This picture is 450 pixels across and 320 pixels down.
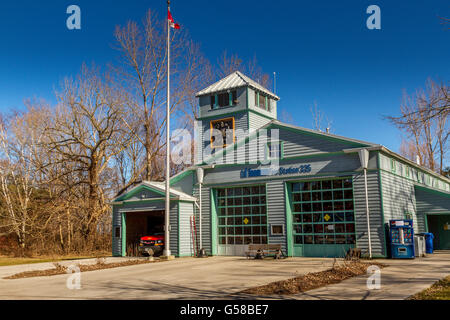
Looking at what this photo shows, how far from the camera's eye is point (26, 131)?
110 ft

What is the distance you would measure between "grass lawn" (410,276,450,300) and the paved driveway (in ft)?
13.1

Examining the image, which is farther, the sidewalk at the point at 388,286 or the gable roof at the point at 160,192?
the gable roof at the point at 160,192

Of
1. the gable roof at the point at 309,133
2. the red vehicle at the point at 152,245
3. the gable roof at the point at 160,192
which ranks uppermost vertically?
the gable roof at the point at 309,133

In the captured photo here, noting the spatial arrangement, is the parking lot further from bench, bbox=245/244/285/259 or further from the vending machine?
bench, bbox=245/244/285/259

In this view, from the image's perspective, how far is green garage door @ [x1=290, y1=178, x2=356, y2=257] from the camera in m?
18.8

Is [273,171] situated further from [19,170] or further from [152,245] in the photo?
[19,170]

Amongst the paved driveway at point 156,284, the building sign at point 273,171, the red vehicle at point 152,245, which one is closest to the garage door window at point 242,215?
the building sign at point 273,171

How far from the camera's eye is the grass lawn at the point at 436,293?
322 inches

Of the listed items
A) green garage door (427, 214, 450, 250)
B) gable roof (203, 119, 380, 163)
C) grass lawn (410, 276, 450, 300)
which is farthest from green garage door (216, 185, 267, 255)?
grass lawn (410, 276, 450, 300)

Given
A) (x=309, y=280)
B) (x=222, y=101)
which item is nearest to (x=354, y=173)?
(x=309, y=280)

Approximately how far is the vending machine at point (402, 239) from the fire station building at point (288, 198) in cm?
38

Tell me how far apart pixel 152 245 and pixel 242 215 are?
499 cm

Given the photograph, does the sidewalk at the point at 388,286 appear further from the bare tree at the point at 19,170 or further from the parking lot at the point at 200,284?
the bare tree at the point at 19,170
